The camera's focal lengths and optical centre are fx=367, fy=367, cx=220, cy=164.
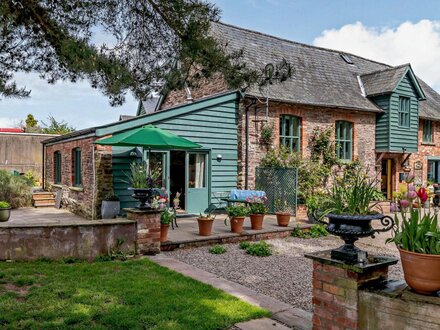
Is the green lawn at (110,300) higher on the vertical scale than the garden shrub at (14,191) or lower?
lower

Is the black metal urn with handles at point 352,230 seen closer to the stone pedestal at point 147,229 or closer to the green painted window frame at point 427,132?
the stone pedestal at point 147,229

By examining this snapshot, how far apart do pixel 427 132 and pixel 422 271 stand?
1809cm

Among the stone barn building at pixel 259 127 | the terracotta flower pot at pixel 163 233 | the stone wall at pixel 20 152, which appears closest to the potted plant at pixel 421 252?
the terracotta flower pot at pixel 163 233

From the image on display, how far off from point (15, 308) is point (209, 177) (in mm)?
8368

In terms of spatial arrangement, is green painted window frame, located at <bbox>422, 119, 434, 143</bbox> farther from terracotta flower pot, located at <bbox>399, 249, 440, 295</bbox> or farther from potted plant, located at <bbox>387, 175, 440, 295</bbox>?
terracotta flower pot, located at <bbox>399, 249, 440, 295</bbox>

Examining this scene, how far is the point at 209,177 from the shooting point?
1212 centimetres

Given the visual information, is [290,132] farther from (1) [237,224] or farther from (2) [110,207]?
(2) [110,207]

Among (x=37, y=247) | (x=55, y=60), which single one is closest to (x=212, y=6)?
(x=55, y=60)

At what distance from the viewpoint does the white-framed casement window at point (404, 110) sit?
52.8ft

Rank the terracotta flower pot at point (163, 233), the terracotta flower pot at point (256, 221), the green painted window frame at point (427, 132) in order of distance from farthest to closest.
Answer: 1. the green painted window frame at point (427, 132)
2. the terracotta flower pot at point (256, 221)
3. the terracotta flower pot at point (163, 233)

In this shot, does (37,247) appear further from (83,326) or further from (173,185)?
(173,185)

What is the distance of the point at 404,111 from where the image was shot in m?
16.2

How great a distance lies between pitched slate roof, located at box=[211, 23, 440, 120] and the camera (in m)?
13.9

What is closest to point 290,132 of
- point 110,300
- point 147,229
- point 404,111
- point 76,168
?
point 404,111
